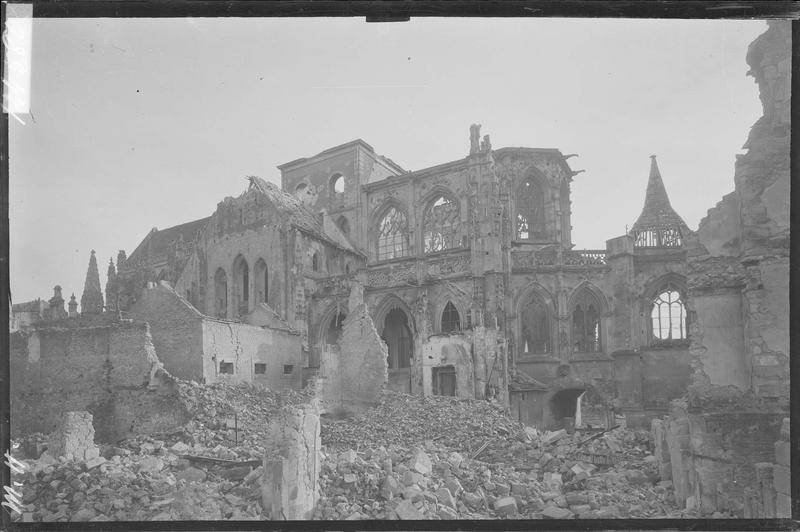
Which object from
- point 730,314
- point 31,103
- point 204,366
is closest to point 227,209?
point 204,366

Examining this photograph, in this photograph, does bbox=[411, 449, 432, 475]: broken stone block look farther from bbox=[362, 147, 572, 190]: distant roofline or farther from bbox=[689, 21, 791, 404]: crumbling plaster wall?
bbox=[362, 147, 572, 190]: distant roofline

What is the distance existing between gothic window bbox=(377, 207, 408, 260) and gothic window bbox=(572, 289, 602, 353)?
8583 mm

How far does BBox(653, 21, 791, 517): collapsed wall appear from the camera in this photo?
7.00 meters

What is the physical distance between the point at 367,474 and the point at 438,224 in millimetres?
18510

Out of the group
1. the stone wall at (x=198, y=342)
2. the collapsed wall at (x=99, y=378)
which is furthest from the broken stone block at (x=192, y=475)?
the stone wall at (x=198, y=342)

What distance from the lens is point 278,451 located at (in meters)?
7.39

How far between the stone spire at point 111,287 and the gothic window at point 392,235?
11.5 metres

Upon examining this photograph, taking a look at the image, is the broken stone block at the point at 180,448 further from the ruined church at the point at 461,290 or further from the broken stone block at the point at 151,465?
the ruined church at the point at 461,290

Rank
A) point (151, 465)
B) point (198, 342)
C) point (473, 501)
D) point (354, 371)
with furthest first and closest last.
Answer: point (354, 371) < point (198, 342) < point (151, 465) < point (473, 501)

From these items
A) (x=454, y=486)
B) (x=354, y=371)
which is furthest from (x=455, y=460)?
(x=354, y=371)

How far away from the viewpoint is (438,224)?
2578 centimetres

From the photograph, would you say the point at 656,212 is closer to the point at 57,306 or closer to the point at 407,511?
the point at 407,511

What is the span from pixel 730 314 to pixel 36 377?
558 inches

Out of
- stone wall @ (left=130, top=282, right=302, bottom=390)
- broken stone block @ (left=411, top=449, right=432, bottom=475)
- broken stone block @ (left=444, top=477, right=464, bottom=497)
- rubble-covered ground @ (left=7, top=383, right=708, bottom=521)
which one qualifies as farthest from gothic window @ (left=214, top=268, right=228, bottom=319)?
broken stone block @ (left=444, top=477, right=464, bottom=497)
